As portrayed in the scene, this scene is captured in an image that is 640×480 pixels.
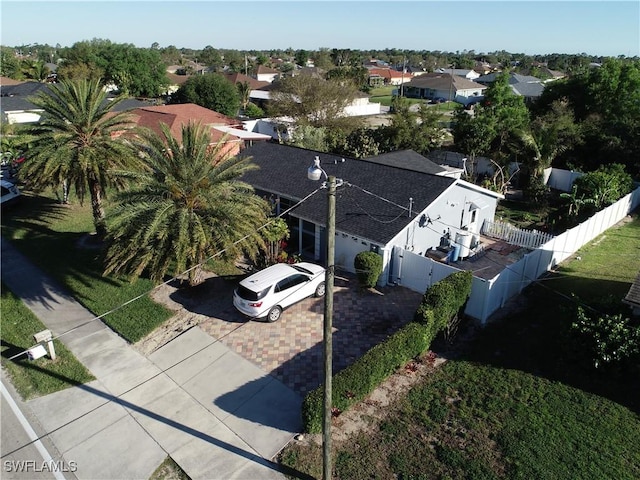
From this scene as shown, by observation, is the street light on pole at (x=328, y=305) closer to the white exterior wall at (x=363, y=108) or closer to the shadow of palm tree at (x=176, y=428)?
the shadow of palm tree at (x=176, y=428)

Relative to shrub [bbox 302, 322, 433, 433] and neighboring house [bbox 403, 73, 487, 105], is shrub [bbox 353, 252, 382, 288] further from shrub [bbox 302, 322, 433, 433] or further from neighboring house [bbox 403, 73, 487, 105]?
neighboring house [bbox 403, 73, 487, 105]

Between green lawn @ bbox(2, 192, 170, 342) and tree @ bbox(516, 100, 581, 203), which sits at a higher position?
Result: tree @ bbox(516, 100, 581, 203)

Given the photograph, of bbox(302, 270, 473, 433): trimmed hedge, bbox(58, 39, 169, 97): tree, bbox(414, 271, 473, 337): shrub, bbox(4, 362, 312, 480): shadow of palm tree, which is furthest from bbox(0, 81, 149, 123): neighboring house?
bbox(302, 270, 473, 433): trimmed hedge

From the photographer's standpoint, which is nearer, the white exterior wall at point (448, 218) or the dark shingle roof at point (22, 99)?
the white exterior wall at point (448, 218)

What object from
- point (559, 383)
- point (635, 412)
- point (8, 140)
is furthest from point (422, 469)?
point (8, 140)

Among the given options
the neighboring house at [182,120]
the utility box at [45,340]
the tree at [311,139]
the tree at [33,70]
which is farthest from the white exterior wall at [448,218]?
the tree at [33,70]

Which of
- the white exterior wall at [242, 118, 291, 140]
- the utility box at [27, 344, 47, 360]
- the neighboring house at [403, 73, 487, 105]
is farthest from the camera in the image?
the neighboring house at [403, 73, 487, 105]

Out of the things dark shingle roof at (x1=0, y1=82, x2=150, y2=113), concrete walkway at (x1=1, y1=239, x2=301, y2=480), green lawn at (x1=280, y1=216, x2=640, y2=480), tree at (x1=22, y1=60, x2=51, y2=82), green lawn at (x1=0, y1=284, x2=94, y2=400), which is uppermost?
tree at (x1=22, y1=60, x2=51, y2=82)
